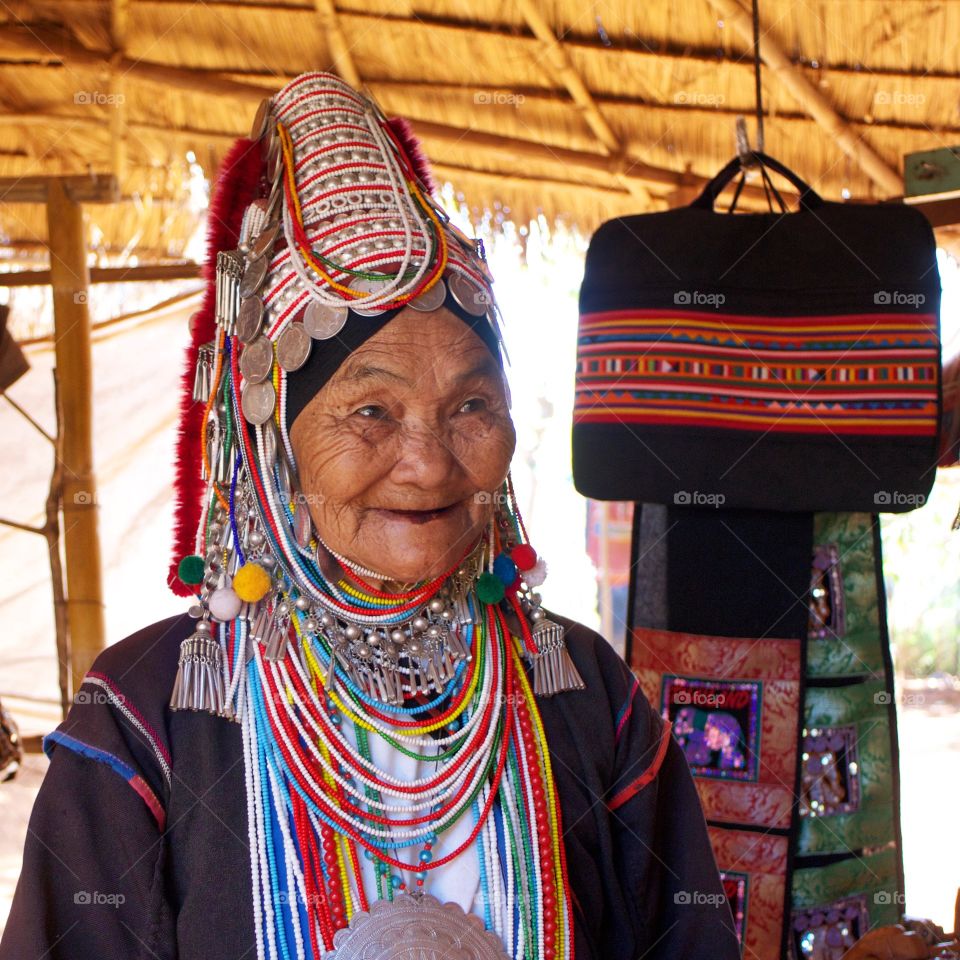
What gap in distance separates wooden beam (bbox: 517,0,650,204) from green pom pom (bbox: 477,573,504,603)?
2471 mm

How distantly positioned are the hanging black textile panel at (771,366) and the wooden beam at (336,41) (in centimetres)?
195

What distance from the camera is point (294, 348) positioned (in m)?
1.59

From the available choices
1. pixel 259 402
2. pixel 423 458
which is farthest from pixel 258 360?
pixel 423 458

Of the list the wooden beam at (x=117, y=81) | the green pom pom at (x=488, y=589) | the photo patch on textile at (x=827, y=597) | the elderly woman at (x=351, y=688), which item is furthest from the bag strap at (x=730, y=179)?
the wooden beam at (x=117, y=81)

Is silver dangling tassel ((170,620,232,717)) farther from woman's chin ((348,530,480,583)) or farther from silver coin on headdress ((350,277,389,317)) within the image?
silver coin on headdress ((350,277,389,317))

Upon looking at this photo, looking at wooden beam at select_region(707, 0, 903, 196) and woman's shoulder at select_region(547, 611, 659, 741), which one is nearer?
woman's shoulder at select_region(547, 611, 659, 741)

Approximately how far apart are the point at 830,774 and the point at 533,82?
2.73 metres

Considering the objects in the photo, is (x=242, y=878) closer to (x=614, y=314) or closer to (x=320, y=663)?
(x=320, y=663)

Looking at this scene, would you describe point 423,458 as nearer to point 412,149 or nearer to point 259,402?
point 259,402

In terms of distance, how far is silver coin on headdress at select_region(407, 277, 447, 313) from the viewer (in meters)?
1.61

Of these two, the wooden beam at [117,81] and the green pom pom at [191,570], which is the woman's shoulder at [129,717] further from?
the wooden beam at [117,81]

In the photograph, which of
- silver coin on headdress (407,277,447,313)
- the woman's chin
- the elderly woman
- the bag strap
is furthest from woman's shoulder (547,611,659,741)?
the bag strap

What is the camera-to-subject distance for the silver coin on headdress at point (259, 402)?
1614 mm

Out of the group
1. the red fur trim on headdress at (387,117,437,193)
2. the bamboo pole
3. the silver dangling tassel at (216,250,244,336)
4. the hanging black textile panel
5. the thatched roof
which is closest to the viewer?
the silver dangling tassel at (216,250,244,336)
